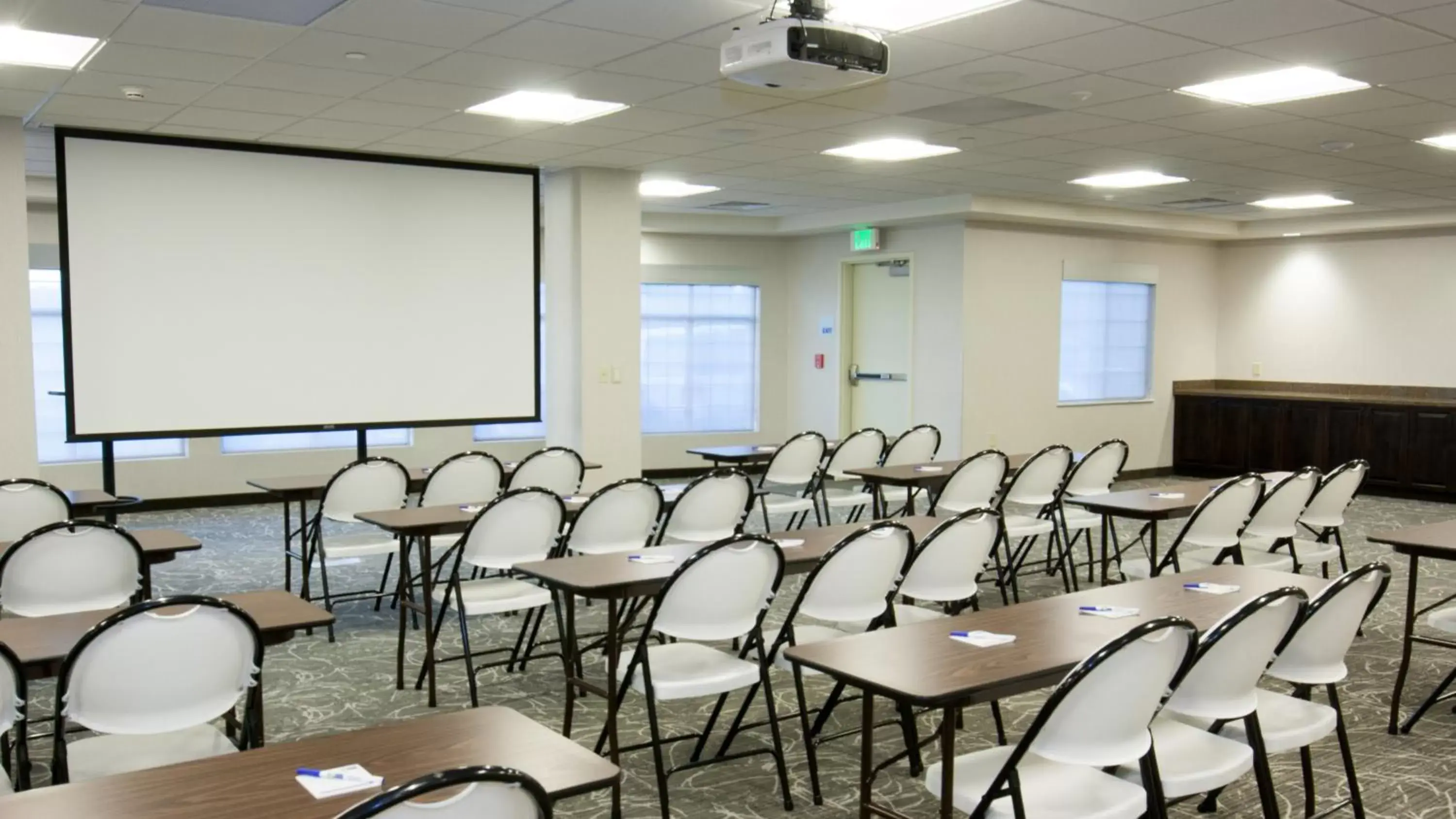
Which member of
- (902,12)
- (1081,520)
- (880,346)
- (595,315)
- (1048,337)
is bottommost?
(1081,520)

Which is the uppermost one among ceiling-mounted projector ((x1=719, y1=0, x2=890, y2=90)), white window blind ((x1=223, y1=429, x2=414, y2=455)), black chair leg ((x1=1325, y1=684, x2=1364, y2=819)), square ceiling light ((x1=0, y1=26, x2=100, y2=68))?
square ceiling light ((x1=0, y1=26, x2=100, y2=68))

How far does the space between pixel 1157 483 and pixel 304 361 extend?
352 inches

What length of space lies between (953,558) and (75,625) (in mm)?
2983

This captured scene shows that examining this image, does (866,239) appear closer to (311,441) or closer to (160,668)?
(311,441)

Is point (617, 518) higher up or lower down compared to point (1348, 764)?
higher up

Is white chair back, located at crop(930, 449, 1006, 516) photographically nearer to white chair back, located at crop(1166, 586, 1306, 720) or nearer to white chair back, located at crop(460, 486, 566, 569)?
white chair back, located at crop(460, 486, 566, 569)

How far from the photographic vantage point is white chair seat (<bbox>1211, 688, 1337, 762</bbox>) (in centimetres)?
327

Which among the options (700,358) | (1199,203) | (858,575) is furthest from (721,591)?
(700,358)

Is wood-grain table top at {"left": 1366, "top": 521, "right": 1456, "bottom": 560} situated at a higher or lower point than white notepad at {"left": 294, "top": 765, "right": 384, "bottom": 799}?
higher

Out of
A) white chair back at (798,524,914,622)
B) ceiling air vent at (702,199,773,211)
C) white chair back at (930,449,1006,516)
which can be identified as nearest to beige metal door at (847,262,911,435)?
ceiling air vent at (702,199,773,211)

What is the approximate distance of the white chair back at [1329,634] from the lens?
10.8 ft

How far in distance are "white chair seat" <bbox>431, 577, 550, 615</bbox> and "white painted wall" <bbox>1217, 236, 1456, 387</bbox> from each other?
1081 cm

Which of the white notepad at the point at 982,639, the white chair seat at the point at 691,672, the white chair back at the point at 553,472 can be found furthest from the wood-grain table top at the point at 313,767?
the white chair back at the point at 553,472

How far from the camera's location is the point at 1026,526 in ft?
22.7
